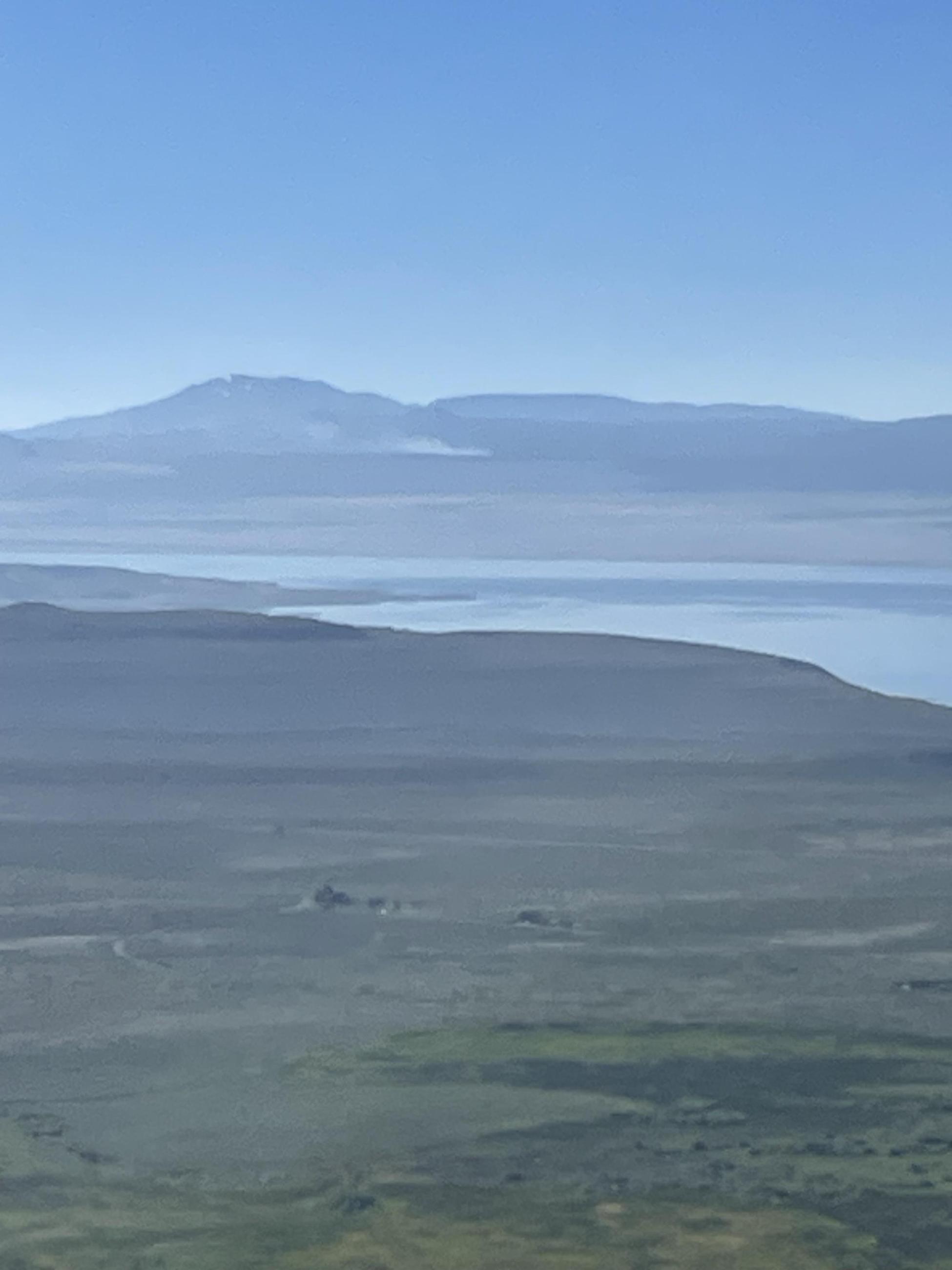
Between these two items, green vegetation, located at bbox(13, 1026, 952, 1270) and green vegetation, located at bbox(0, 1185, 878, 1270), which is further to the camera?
green vegetation, located at bbox(13, 1026, 952, 1270)

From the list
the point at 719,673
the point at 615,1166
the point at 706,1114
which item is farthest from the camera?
the point at 719,673

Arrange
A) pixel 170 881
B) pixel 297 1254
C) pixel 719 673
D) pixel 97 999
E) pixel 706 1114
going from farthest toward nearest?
pixel 719 673
pixel 170 881
pixel 97 999
pixel 706 1114
pixel 297 1254

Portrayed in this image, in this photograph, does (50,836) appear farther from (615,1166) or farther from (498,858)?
(615,1166)

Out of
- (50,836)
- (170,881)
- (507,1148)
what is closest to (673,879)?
(170,881)

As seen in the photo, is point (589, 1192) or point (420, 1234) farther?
point (589, 1192)

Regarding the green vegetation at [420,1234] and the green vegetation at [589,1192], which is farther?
the green vegetation at [589,1192]

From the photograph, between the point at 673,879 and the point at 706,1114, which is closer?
the point at 706,1114

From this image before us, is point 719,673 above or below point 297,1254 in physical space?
above

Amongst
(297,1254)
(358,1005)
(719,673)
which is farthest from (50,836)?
(719,673)

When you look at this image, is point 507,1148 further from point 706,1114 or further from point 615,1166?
point 706,1114
